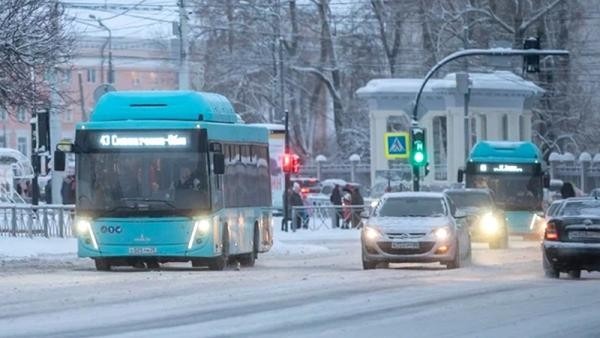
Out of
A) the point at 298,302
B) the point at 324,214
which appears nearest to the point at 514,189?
the point at 324,214

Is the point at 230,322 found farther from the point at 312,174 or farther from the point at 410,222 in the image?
the point at 312,174

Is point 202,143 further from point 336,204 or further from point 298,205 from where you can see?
point 336,204

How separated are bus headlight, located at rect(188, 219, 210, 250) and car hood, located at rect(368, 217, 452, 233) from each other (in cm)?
316

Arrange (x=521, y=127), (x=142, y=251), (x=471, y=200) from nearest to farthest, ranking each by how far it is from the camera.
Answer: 1. (x=142, y=251)
2. (x=471, y=200)
3. (x=521, y=127)

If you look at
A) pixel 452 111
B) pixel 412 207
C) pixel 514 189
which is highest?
pixel 452 111

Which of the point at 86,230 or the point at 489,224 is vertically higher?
the point at 86,230

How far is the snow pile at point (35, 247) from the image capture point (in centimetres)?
3622

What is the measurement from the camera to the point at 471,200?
4319 cm

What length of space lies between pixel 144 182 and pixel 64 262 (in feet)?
17.9

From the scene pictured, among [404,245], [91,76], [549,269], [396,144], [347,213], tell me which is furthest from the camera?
[91,76]

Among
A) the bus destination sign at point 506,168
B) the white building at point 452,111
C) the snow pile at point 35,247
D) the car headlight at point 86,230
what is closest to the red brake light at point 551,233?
the car headlight at point 86,230

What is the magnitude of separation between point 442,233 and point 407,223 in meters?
0.68

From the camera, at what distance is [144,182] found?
28.7 m

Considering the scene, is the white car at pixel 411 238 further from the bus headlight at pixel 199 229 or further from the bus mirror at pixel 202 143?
the bus mirror at pixel 202 143
